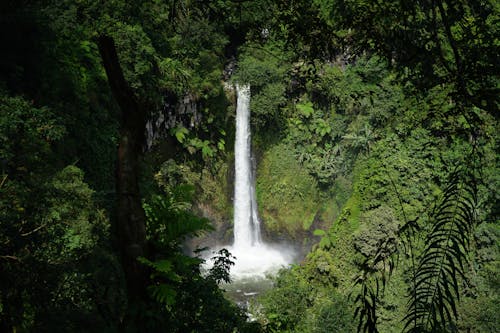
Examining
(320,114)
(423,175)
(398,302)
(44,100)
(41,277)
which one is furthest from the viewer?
(320,114)

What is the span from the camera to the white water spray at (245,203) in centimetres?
2028

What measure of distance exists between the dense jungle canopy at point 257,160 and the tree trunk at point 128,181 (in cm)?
1

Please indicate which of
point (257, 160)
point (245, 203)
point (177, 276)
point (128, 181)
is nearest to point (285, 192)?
point (245, 203)

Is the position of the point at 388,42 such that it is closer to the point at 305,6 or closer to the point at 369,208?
the point at 305,6

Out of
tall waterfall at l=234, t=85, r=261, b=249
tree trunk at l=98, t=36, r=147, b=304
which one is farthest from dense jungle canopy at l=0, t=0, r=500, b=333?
tall waterfall at l=234, t=85, r=261, b=249

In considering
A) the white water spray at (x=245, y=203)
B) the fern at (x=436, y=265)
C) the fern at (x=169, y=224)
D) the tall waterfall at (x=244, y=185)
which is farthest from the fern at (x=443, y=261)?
the tall waterfall at (x=244, y=185)

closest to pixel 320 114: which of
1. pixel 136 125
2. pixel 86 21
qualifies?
pixel 86 21

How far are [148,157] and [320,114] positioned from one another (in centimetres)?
950

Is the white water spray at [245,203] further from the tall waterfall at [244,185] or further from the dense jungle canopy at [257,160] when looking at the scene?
the dense jungle canopy at [257,160]

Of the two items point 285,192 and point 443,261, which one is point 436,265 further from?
point 285,192

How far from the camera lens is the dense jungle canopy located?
2781 millimetres

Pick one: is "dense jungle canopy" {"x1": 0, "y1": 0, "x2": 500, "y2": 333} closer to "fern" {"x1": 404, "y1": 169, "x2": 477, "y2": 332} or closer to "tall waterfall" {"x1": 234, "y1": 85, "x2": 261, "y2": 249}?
"fern" {"x1": 404, "y1": 169, "x2": 477, "y2": 332}

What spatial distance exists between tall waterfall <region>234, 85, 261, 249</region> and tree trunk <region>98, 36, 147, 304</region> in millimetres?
18180

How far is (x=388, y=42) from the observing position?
3402 mm
